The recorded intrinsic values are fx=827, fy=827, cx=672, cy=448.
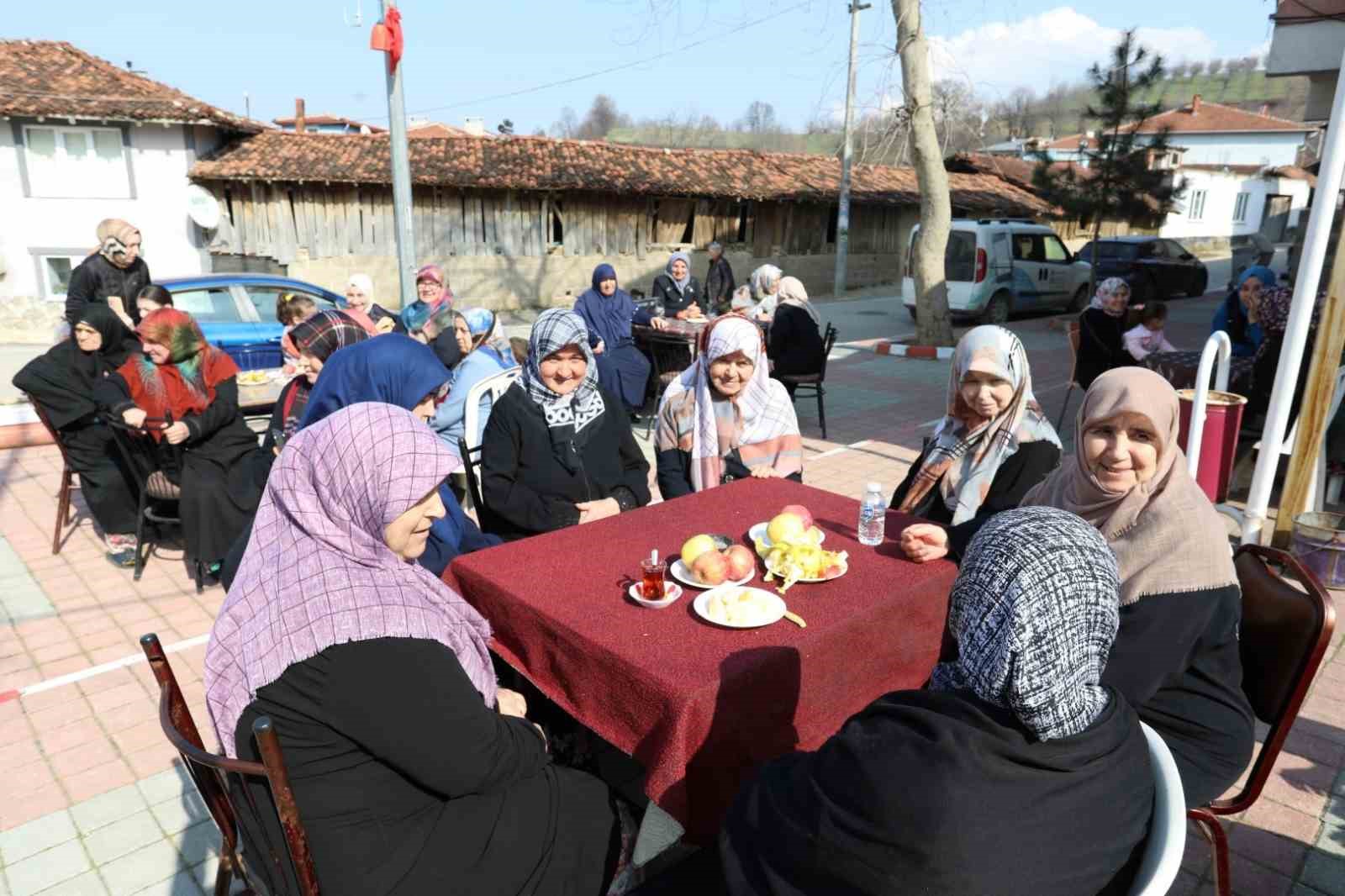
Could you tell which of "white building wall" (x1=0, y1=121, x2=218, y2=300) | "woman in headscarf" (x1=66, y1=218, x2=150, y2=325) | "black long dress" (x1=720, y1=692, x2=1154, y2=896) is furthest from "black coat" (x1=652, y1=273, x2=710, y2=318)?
"white building wall" (x1=0, y1=121, x2=218, y2=300)

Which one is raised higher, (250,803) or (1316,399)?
(1316,399)

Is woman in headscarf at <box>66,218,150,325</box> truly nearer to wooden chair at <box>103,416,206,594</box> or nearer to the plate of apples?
wooden chair at <box>103,416,206,594</box>

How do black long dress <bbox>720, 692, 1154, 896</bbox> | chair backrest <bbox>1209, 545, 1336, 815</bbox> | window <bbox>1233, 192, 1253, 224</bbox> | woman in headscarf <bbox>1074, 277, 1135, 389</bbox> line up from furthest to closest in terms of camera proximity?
window <bbox>1233, 192, 1253, 224</bbox>, woman in headscarf <bbox>1074, 277, 1135, 389</bbox>, chair backrest <bbox>1209, 545, 1336, 815</bbox>, black long dress <bbox>720, 692, 1154, 896</bbox>

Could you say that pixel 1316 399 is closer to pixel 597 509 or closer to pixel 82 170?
pixel 597 509

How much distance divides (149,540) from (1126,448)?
18.0 ft

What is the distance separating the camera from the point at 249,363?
29.0 feet

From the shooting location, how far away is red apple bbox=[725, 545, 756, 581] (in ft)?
8.27

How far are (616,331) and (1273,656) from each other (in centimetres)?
670

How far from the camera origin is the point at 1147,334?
7.30 metres

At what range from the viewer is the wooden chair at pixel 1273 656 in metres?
2.08

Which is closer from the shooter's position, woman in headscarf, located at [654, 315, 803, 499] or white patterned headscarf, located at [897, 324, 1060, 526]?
white patterned headscarf, located at [897, 324, 1060, 526]

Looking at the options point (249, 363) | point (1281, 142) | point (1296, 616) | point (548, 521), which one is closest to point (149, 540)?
point (548, 521)

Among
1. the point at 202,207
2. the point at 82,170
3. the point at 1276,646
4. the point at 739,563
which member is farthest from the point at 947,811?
the point at 82,170

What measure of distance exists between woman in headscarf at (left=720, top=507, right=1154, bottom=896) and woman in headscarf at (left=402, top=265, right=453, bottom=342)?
19.8ft
